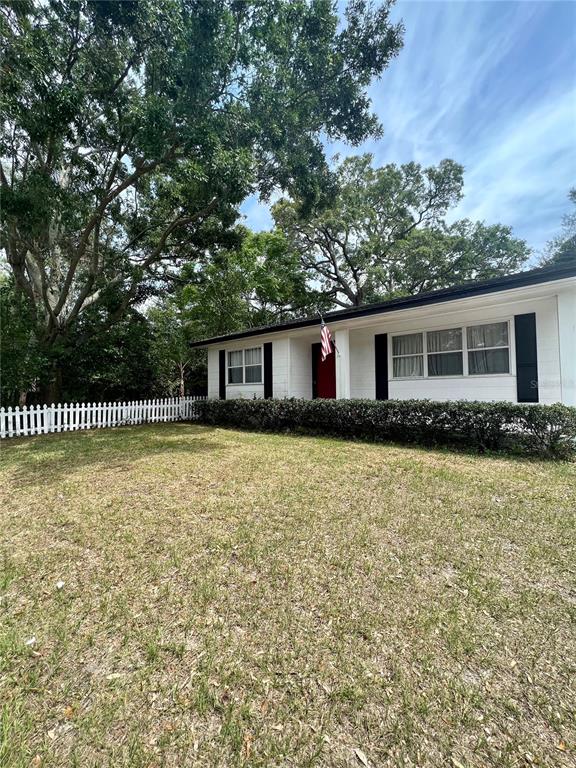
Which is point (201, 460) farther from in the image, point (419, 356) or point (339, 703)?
point (419, 356)

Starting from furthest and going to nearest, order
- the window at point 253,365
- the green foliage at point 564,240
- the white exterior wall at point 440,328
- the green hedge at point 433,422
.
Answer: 1. the green foliage at point 564,240
2. the window at point 253,365
3. the white exterior wall at point 440,328
4. the green hedge at point 433,422

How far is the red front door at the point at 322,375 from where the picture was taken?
36.3ft

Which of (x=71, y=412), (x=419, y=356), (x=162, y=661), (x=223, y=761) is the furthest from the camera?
(x=71, y=412)

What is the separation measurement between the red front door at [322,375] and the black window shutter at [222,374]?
3651mm

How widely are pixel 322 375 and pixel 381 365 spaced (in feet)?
7.38

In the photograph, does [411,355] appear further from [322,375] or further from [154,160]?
[154,160]

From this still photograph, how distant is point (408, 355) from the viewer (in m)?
9.30

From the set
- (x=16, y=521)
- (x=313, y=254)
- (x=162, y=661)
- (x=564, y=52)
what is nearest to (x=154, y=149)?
(x=16, y=521)

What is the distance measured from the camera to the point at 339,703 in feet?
5.37

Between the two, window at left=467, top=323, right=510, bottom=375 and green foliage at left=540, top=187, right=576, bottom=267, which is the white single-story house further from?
green foliage at left=540, top=187, right=576, bottom=267

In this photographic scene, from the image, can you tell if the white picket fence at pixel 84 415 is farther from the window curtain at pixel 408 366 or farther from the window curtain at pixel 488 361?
the window curtain at pixel 488 361

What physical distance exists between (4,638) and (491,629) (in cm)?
289

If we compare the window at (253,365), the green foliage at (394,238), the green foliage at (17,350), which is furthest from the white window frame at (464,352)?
the green foliage at (394,238)

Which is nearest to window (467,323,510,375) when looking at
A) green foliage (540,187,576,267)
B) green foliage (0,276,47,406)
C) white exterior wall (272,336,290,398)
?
white exterior wall (272,336,290,398)
